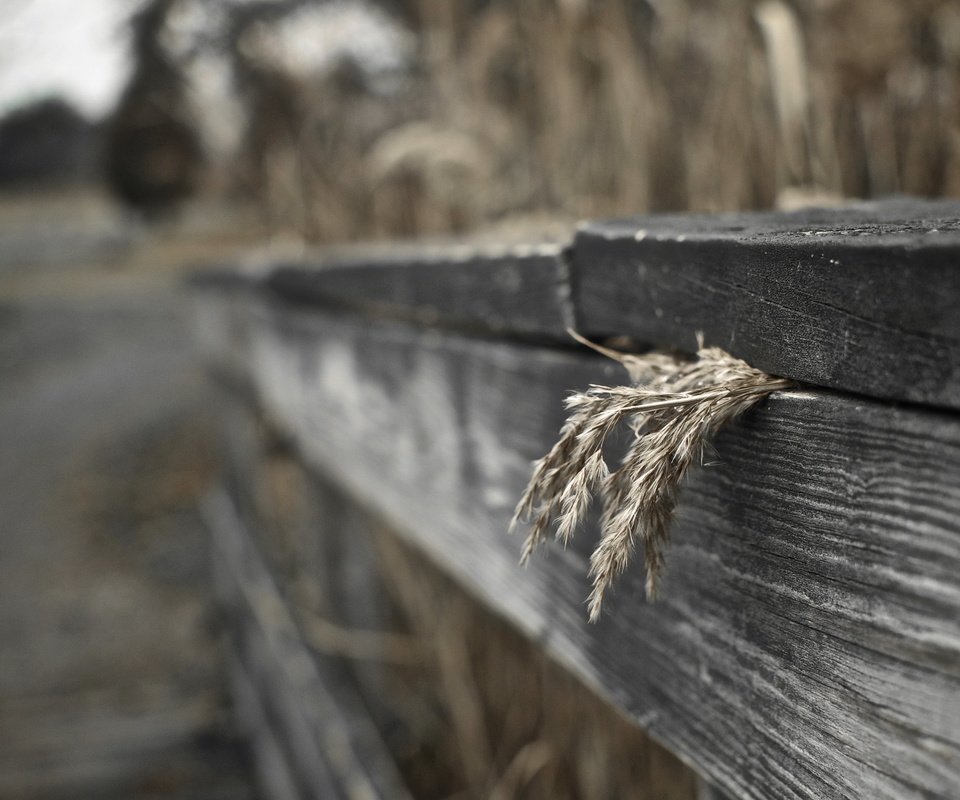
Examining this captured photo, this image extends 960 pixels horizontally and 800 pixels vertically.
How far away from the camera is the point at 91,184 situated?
2395cm

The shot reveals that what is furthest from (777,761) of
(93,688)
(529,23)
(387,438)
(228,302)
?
(93,688)

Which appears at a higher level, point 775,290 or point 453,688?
point 775,290

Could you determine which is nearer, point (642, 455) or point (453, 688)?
point (642, 455)

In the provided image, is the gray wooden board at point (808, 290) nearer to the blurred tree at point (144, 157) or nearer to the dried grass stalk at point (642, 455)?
the dried grass stalk at point (642, 455)

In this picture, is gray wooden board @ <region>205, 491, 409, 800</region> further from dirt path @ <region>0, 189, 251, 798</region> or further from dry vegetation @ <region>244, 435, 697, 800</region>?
dirt path @ <region>0, 189, 251, 798</region>

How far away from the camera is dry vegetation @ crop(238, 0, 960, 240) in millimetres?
1239

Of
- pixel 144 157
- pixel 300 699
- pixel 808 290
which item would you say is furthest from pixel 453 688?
pixel 144 157

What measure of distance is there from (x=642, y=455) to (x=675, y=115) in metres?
1.32

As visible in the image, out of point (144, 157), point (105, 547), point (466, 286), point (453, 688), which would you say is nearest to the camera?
point (466, 286)

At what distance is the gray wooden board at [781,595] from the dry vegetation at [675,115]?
470 mm

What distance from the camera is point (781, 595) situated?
578 mm

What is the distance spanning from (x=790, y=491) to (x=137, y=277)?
18148 mm

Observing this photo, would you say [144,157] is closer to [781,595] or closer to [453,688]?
[453,688]

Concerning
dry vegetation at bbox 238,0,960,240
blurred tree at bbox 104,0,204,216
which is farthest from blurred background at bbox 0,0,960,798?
blurred tree at bbox 104,0,204,216
